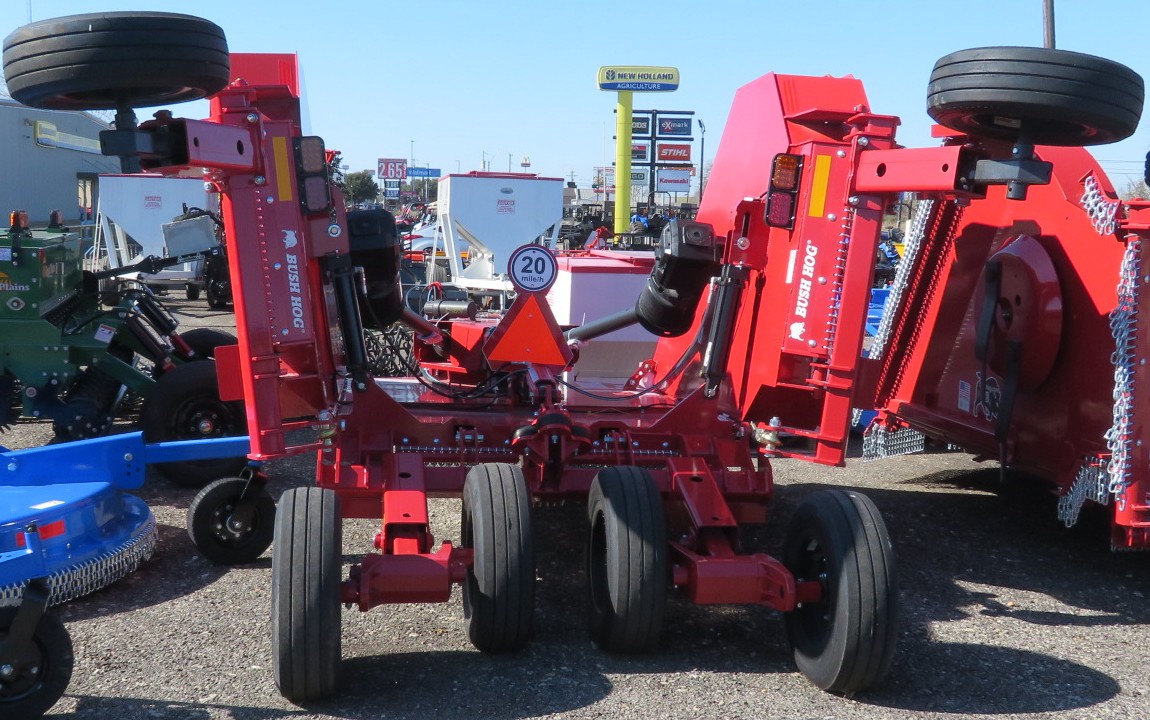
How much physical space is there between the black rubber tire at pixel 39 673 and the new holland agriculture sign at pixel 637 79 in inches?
1135

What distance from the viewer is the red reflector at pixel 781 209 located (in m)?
4.69

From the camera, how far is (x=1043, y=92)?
358 centimetres

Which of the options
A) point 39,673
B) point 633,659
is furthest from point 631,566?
point 39,673

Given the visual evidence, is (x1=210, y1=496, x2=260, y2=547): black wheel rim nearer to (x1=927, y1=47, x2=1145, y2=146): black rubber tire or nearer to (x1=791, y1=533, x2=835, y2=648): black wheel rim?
(x1=791, y1=533, x2=835, y2=648): black wheel rim

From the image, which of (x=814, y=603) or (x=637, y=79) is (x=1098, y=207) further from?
(x=637, y=79)

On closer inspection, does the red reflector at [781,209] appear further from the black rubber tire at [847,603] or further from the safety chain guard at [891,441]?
the safety chain guard at [891,441]

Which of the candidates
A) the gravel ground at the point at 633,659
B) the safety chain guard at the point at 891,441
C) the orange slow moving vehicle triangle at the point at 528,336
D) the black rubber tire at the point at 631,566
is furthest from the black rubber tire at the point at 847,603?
the safety chain guard at the point at 891,441

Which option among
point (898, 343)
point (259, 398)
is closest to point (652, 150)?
point (898, 343)

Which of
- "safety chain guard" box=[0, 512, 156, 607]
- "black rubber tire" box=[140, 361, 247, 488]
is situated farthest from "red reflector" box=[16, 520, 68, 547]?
"black rubber tire" box=[140, 361, 247, 488]

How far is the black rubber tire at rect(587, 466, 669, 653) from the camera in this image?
12.9 ft

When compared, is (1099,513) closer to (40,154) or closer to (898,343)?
(898,343)

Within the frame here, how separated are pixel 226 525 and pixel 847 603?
3.03 m

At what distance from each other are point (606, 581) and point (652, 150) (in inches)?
1357

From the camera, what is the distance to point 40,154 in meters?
36.3
